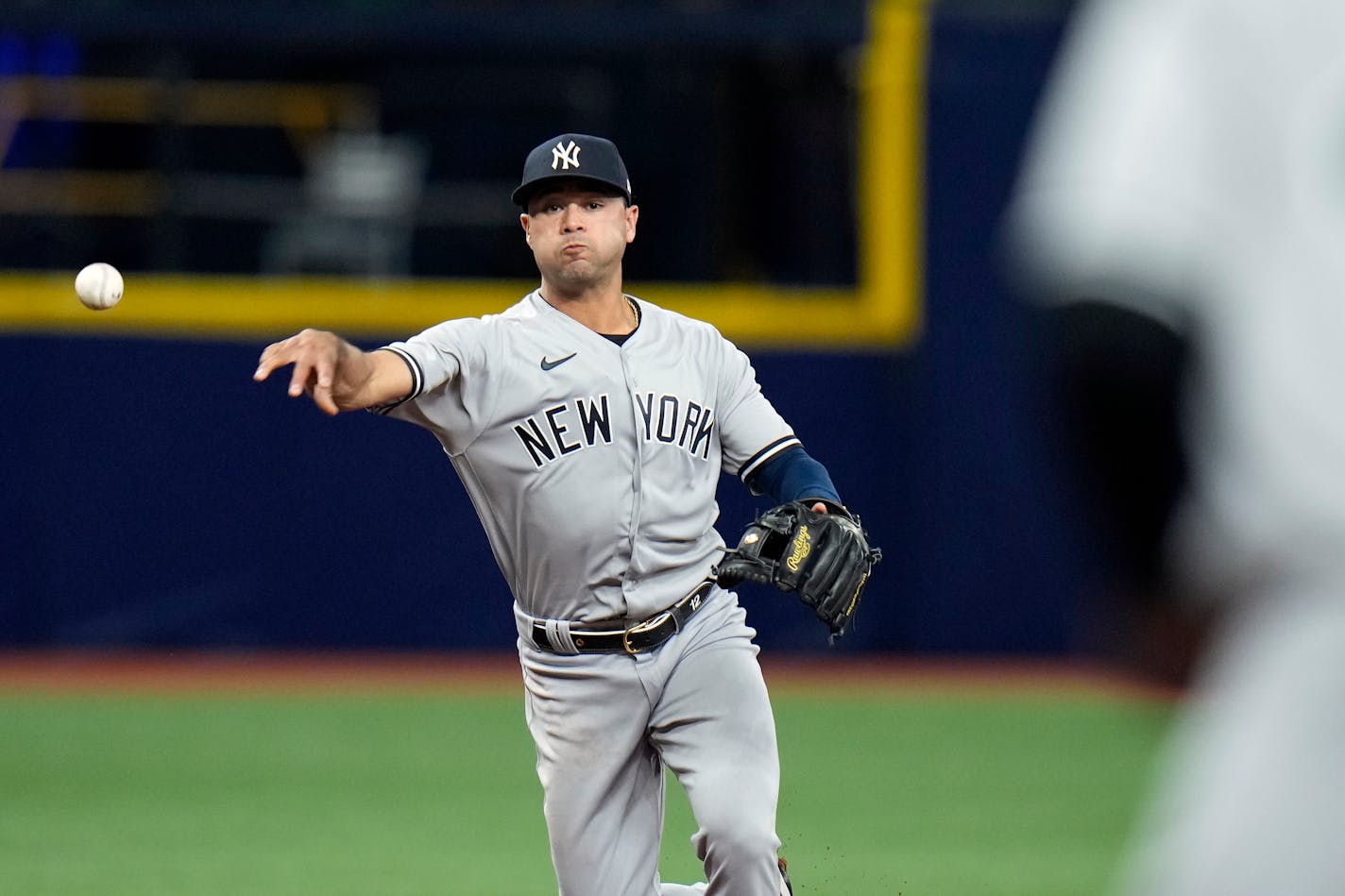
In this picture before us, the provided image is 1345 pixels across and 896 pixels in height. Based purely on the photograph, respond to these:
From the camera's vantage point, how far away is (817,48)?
11.7 m

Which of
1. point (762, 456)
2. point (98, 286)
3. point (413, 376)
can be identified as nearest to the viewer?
point (413, 376)

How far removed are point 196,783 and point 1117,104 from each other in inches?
257

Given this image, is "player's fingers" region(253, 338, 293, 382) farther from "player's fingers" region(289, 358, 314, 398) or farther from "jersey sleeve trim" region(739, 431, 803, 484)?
"jersey sleeve trim" region(739, 431, 803, 484)

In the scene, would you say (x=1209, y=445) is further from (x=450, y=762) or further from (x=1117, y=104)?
(x=450, y=762)

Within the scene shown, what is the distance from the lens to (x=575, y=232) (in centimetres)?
438

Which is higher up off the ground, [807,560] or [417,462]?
[807,560]

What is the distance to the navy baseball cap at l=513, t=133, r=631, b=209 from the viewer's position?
4344mm

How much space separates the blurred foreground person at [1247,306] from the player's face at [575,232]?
9.52ft

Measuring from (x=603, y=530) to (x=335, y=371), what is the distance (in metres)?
0.79

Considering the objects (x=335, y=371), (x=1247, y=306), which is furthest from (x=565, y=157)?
(x=1247, y=306)

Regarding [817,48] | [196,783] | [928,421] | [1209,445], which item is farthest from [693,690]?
[817,48]

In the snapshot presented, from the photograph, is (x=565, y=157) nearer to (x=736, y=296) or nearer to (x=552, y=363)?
(x=552, y=363)

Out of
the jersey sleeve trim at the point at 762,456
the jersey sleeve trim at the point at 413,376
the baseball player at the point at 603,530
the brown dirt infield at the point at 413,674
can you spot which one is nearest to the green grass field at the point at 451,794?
the brown dirt infield at the point at 413,674

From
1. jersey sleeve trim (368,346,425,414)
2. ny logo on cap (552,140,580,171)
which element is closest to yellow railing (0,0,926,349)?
ny logo on cap (552,140,580,171)
